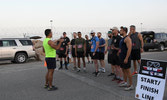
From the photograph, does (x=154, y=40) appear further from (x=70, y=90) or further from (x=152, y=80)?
(x=152, y=80)

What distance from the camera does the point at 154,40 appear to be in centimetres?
1684

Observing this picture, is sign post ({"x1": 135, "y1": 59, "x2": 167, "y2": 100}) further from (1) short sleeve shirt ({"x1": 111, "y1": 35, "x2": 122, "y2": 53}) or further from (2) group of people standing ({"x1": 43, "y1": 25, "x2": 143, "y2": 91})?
(1) short sleeve shirt ({"x1": 111, "y1": 35, "x2": 122, "y2": 53})

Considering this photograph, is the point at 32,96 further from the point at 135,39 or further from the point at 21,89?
the point at 135,39

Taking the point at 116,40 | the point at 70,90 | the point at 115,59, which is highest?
the point at 116,40

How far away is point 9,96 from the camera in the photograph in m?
4.64

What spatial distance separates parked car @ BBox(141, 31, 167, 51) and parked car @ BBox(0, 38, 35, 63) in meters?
11.4

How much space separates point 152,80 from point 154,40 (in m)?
14.5

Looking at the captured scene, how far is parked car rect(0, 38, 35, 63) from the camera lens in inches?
436

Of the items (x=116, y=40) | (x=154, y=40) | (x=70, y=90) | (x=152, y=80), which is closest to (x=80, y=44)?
(x=116, y=40)

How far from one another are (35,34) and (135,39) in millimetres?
22686

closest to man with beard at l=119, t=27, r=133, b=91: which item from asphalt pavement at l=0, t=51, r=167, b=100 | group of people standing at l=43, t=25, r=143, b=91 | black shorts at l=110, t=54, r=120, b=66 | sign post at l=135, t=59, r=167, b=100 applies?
group of people standing at l=43, t=25, r=143, b=91

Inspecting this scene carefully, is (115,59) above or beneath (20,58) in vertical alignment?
above

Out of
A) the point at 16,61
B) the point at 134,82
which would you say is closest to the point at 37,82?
the point at 134,82

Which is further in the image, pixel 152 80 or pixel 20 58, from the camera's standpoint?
pixel 20 58
